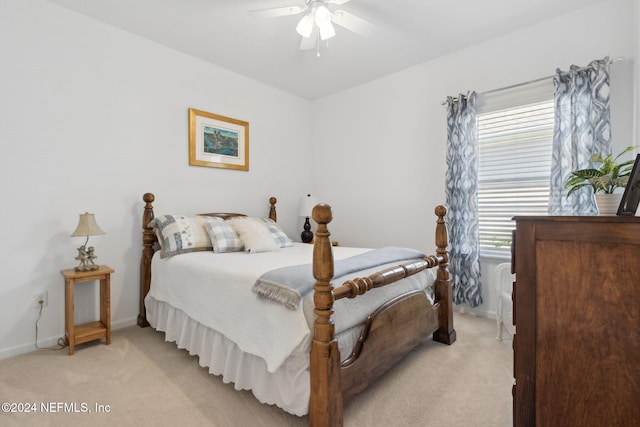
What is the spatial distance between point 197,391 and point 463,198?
2738 millimetres

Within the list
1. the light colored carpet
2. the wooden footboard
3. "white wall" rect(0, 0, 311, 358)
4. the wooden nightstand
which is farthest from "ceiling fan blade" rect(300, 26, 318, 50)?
the light colored carpet

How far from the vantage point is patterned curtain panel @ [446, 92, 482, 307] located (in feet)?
9.89

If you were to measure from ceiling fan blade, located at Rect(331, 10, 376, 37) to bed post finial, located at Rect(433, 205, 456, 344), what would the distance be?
1.56 m

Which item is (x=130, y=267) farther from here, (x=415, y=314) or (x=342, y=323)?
(x=415, y=314)

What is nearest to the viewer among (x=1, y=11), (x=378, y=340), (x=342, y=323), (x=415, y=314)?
(x=342, y=323)

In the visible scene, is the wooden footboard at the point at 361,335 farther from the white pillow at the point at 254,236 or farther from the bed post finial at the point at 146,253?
the bed post finial at the point at 146,253

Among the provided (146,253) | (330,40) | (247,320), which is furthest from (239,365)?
(330,40)

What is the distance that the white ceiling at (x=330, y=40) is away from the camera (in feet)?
8.17

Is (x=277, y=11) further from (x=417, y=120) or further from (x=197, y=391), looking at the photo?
(x=197, y=391)

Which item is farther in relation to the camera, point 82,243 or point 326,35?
point 82,243

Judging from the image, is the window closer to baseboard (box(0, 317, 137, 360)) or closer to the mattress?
the mattress

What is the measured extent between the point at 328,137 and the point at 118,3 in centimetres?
269

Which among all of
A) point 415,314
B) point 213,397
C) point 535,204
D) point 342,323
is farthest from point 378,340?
point 535,204

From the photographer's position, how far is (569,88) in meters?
2.51
